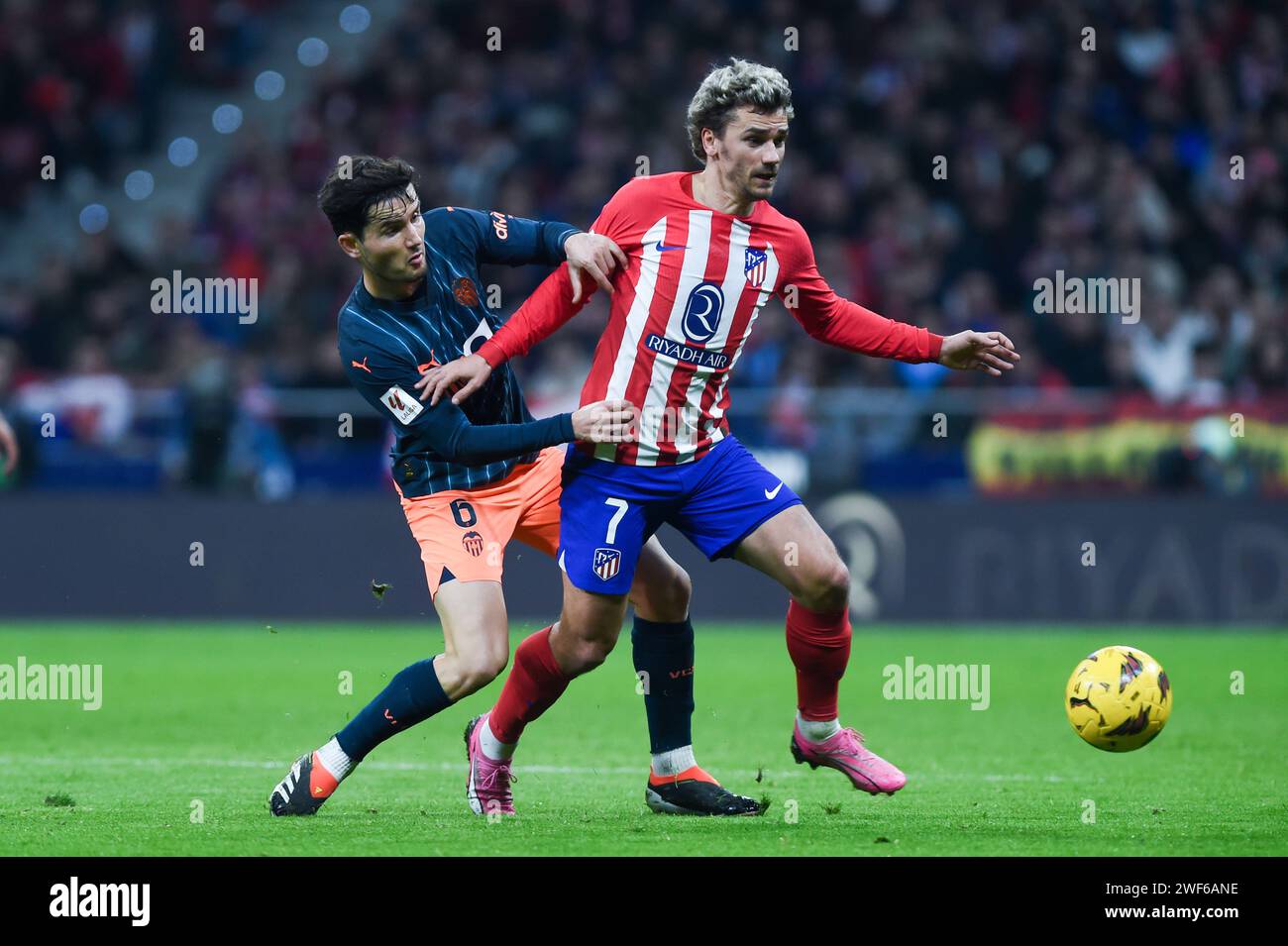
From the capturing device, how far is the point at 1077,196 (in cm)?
1642

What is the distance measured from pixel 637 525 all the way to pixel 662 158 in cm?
1101

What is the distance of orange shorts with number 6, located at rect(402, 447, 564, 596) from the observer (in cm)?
620

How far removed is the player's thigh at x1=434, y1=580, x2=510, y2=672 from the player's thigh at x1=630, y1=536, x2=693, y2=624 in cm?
54

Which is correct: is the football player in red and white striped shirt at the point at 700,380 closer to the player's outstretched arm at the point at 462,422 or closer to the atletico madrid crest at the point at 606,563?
the atletico madrid crest at the point at 606,563

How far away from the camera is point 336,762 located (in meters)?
6.12

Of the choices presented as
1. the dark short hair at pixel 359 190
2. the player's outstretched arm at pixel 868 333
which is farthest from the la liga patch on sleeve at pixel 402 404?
the player's outstretched arm at pixel 868 333

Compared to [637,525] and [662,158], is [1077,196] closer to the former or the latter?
[662,158]

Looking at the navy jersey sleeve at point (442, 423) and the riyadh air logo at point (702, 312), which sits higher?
the riyadh air logo at point (702, 312)

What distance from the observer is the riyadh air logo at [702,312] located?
19.8 ft

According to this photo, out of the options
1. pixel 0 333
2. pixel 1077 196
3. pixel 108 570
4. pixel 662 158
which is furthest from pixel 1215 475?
pixel 0 333

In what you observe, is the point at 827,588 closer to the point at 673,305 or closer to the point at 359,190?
the point at 673,305

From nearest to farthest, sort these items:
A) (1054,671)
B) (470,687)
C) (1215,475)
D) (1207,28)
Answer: (470,687), (1054,671), (1215,475), (1207,28)

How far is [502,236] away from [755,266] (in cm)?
96

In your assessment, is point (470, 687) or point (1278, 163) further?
point (1278, 163)
